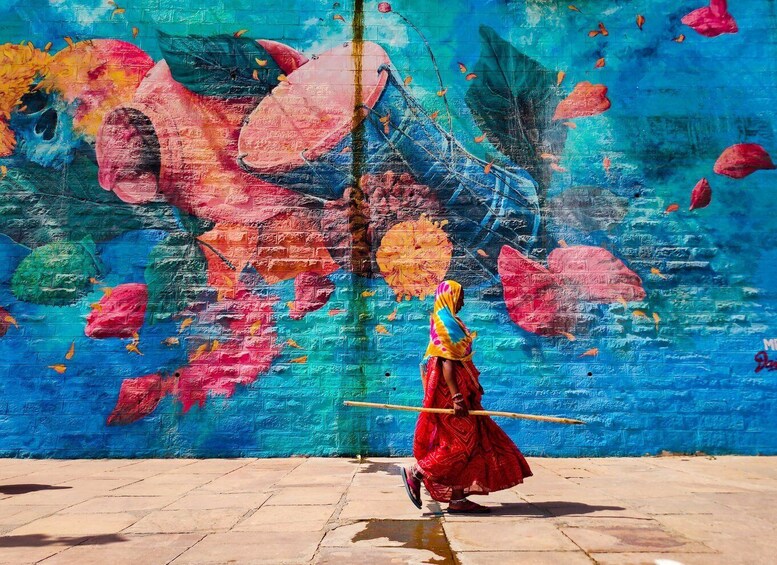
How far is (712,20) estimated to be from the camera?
7.15 metres

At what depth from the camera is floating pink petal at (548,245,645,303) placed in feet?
22.1

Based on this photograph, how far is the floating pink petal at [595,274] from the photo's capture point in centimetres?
675

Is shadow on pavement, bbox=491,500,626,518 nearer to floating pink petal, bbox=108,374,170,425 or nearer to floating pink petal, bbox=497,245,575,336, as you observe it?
floating pink petal, bbox=497,245,575,336

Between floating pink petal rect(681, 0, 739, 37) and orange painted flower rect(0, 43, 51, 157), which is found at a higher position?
floating pink petal rect(681, 0, 739, 37)

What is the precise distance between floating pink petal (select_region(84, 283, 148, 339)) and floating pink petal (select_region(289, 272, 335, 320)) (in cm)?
176

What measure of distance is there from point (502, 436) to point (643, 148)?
15.0ft

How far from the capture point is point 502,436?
4.20m

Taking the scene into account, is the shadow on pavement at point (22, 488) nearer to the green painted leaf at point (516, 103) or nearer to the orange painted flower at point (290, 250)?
the orange painted flower at point (290, 250)

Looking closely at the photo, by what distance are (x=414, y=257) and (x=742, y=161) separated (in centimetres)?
418

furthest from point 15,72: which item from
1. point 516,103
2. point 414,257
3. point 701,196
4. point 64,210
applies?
point 701,196

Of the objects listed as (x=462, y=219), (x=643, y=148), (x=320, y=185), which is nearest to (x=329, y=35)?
(x=320, y=185)

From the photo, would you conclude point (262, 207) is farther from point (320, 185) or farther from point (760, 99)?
point (760, 99)

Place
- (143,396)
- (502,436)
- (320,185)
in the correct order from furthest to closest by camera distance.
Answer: (320,185) → (143,396) → (502,436)

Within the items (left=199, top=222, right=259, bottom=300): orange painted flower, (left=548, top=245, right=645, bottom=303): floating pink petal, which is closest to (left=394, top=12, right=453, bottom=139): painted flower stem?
(left=548, top=245, right=645, bottom=303): floating pink petal
